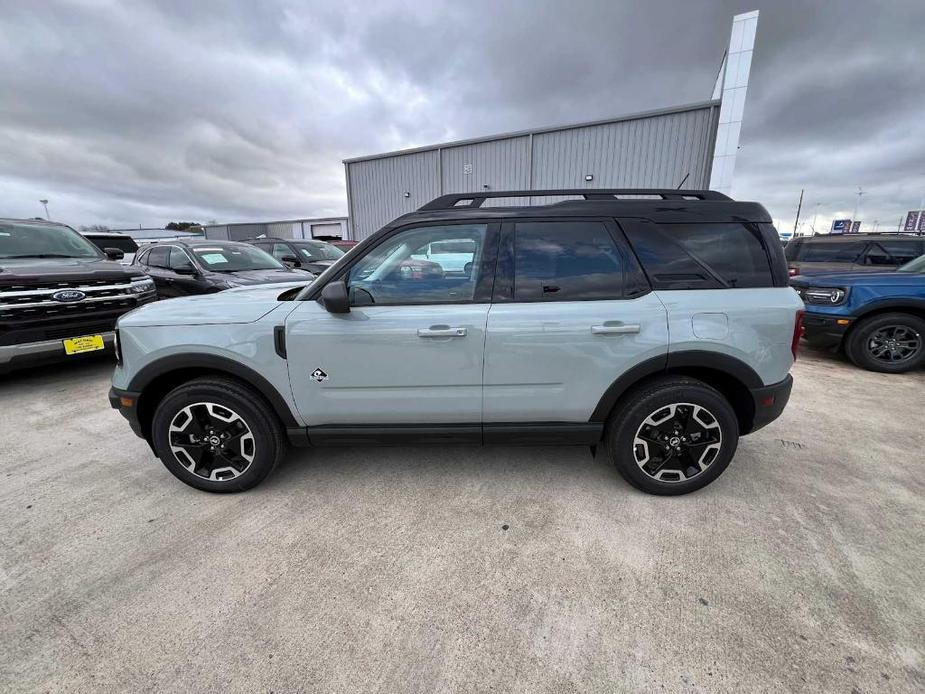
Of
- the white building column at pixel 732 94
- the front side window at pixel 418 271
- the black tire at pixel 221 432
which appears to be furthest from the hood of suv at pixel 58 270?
the white building column at pixel 732 94

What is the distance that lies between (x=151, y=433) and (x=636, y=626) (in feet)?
9.49

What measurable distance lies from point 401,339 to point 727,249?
195 centimetres

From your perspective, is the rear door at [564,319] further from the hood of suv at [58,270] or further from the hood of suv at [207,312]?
the hood of suv at [58,270]

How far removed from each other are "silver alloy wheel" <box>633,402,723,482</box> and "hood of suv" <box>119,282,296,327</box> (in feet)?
7.46

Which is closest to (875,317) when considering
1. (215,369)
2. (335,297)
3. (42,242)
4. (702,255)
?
(702,255)

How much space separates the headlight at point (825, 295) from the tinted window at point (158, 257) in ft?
32.9

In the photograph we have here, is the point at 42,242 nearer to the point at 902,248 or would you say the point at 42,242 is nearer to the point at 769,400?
the point at 769,400

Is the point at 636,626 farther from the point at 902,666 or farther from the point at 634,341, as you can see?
the point at 634,341

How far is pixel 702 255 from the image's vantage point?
2305 mm

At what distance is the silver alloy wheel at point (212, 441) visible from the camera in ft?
7.96

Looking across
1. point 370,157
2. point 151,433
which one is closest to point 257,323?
point 151,433

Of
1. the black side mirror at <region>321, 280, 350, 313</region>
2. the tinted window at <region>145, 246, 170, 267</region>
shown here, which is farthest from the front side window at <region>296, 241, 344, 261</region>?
the black side mirror at <region>321, 280, 350, 313</region>

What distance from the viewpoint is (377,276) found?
2.38m

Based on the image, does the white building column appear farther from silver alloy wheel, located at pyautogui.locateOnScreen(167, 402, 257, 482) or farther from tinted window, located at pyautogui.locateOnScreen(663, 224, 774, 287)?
silver alloy wheel, located at pyautogui.locateOnScreen(167, 402, 257, 482)
